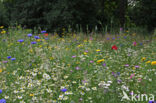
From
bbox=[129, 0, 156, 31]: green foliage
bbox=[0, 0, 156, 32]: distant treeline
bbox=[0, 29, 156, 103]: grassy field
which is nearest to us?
bbox=[0, 29, 156, 103]: grassy field

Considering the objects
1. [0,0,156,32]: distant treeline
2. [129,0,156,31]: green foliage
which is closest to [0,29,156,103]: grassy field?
[0,0,156,32]: distant treeline

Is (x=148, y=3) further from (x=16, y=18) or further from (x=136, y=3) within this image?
(x=16, y=18)

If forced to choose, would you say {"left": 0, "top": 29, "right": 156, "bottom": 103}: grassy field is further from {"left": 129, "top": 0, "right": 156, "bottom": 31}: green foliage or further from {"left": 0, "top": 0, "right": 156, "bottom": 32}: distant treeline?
{"left": 129, "top": 0, "right": 156, "bottom": 31}: green foliage

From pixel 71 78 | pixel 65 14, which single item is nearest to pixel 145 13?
pixel 65 14

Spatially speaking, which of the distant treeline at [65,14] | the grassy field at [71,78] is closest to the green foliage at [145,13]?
the distant treeline at [65,14]

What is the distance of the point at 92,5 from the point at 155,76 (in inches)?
479

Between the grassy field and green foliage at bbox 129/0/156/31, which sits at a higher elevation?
green foliage at bbox 129/0/156/31

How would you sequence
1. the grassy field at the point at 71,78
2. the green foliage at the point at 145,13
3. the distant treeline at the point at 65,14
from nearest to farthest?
1. the grassy field at the point at 71,78
2. the distant treeline at the point at 65,14
3. the green foliage at the point at 145,13

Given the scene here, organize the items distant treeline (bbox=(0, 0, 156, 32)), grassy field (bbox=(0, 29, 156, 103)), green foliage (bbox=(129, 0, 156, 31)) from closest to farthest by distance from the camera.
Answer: grassy field (bbox=(0, 29, 156, 103)), distant treeline (bbox=(0, 0, 156, 32)), green foliage (bbox=(129, 0, 156, 31))

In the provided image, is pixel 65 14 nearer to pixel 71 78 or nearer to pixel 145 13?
pixel 145 13

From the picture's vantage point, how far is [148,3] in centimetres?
1588

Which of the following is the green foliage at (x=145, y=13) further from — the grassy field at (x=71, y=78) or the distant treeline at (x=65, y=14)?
the grassy field at (x=71, y=78)

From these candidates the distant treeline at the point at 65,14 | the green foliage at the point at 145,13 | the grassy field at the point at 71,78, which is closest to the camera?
the grassy field at the point at 71,78

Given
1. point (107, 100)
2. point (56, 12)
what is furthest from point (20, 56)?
point (56, 12)
